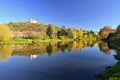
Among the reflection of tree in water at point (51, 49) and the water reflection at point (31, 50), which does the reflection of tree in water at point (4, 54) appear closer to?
the water reflection at point (31, 50)

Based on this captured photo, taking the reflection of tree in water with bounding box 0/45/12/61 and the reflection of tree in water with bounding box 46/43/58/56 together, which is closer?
the reflection of tree in water with bounding box 0/45/12/61

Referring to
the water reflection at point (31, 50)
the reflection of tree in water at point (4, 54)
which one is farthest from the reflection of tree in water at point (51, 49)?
the reflection of tree in water at point (4, 54)

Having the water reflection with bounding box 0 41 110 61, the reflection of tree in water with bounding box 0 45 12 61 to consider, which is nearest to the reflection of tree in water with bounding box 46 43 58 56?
the water reflection with bounding box 0 41 110 61

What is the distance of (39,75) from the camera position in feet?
70.8

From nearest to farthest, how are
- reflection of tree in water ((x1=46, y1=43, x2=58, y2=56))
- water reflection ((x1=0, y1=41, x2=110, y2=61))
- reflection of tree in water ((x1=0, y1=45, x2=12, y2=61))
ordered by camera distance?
reflection of tree in water ((x1=0, y1=45, x2=12, y2=61)) < water reflection ((x1=0, y1=41, x2=110, y2=61)) < reflection of tree in water ((x1=46, y1=43, x2=58, y2=56))

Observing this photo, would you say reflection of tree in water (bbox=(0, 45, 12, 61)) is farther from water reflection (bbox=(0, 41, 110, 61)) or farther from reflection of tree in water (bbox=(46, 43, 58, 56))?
reflection of tree in water (bbox=(46, 43, 58, 56))

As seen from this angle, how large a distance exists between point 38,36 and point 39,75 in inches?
3369

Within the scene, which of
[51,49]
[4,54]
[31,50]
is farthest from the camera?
[51,49]

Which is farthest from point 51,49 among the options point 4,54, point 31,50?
point 4,54

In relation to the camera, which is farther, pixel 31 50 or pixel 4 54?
pixel 31 50

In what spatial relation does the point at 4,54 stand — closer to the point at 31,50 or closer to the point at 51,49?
the point at 31,50

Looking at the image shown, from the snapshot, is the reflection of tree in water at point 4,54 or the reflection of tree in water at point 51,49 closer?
the reflection of tree in water at point 4,54

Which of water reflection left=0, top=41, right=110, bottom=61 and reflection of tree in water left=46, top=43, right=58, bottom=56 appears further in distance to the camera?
reflection of tree in water left=46, top=43, right=58, bottom=56

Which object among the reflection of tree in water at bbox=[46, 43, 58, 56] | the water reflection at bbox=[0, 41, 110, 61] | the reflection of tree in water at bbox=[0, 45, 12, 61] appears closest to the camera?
the reflection of tree in water at bbox=[0, 45, 12, 61]
